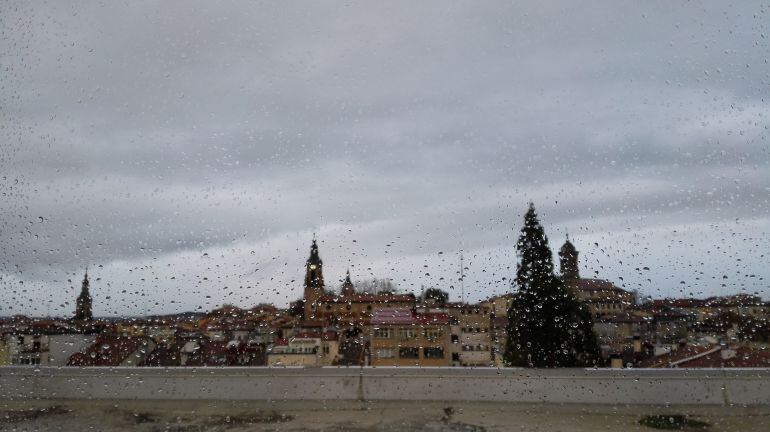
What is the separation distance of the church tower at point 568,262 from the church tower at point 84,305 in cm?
353

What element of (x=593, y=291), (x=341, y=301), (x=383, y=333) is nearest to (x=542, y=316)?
(x=593, y=291)

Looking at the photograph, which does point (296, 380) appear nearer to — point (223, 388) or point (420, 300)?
point (223, 388)

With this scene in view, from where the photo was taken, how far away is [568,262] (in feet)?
13.1

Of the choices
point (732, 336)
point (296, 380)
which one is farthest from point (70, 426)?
point (732, 336)

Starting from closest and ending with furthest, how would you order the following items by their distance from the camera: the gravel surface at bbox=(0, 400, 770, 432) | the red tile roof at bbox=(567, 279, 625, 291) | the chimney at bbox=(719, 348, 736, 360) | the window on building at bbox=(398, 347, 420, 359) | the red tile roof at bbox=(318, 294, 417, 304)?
the gravel surface at bbox=(0, 400, 770, 432) → the chimney at bbox=(719, 348, 736, 360) → the window on building at bbox=(398, 347, 420, 359) → the red tile roof at bbox=(318, 294, 417, 304) → the red tile roof at bbox=(567, 279, 625, 291)

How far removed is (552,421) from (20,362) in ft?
12.0

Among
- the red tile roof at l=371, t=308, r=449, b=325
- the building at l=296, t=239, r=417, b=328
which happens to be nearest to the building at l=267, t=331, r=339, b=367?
the building at l=296, t=239, r=417, b=328

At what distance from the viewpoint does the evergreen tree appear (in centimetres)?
420

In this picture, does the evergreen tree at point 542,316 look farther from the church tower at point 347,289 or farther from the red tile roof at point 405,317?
the church tower at point 347,289

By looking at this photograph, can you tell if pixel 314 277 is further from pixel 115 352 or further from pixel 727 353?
pixel 727 353

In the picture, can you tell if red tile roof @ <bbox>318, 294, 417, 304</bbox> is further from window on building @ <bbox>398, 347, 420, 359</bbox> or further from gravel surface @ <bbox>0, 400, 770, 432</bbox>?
gravel surface @ <bbox>0, 400, 770, 432</bbox>

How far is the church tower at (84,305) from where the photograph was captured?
10.7ft

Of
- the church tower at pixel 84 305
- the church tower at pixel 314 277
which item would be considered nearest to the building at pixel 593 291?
the church tower at pixel 314 277

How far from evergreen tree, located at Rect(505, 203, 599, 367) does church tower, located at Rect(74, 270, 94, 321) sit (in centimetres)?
328
